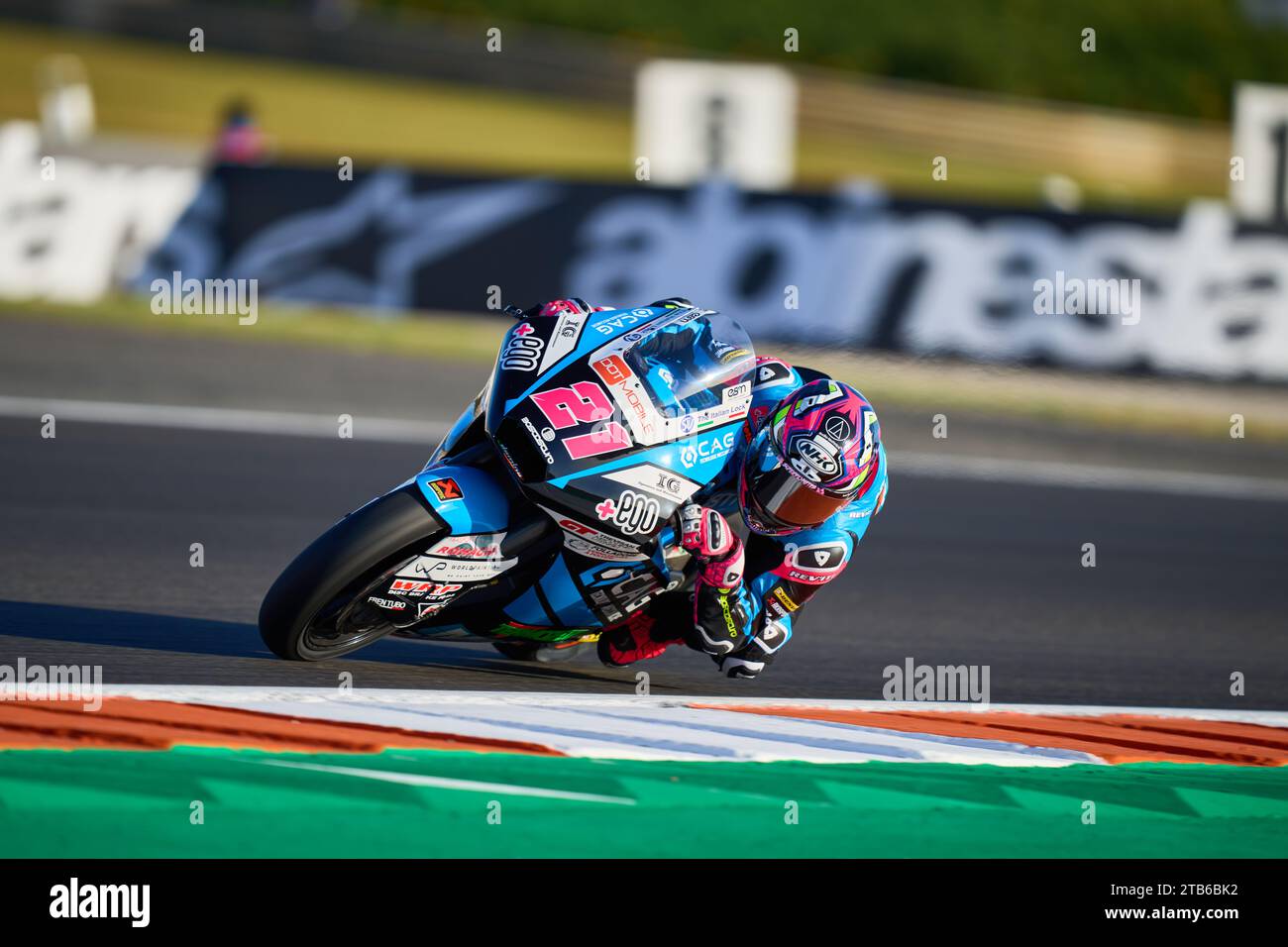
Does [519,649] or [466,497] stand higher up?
[466,497]

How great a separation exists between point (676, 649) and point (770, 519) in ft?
5.24

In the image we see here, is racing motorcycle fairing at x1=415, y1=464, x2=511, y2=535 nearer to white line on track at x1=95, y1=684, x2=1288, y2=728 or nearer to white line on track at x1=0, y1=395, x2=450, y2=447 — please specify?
white line on track at x1=95, y1=684, x2=1288, y2=728

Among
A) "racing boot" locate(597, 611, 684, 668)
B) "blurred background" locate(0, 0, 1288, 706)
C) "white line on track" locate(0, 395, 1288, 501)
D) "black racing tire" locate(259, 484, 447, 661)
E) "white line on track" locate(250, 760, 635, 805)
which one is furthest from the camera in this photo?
"white line on track" locate(0, 395, 1288, 501)

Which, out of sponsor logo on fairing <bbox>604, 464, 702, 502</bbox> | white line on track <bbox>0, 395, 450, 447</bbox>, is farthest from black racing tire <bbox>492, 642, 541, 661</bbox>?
white line on track <bbox>0, 395, 450, 447</bbox>

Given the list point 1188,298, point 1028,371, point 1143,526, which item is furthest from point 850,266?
point 1143,526

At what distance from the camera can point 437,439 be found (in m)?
11.5

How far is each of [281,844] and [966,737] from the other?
2453 millimetres

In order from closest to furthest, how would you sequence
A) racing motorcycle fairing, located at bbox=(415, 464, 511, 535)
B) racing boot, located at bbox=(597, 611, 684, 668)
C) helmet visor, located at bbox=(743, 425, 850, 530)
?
racing motorcycle fairing, located at bbox=(415, 464, 511, 535) → helmet visor, located at bbox=(743, 425, 850, 530) → racing boot, located at bbox=(597, 611, 684, 668)

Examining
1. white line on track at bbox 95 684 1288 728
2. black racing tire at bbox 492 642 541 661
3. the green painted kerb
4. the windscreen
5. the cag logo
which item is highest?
the windscreen

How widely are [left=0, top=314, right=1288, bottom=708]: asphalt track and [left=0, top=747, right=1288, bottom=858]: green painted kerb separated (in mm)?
915

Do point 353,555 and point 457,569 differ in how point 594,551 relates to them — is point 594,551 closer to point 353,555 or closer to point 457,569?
point 457,569

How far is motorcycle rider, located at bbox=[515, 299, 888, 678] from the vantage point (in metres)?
5.10

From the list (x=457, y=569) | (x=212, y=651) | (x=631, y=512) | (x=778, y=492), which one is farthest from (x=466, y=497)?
(x=212, y=651)

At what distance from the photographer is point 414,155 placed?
28.5m
